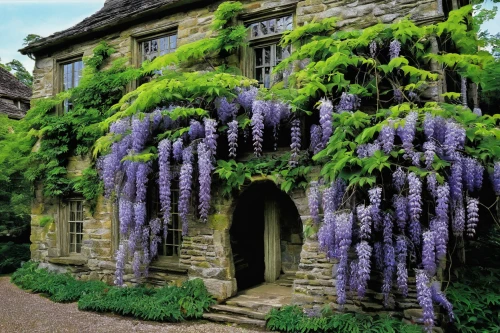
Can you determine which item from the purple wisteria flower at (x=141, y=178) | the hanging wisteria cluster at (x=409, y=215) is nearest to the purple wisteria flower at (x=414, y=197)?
the hanging wisteria cluster at (x=409, y=215)

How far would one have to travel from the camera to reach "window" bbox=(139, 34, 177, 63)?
875 cm

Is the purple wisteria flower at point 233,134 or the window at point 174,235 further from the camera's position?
the window at point 174,235

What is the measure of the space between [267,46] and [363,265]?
14.7 ft

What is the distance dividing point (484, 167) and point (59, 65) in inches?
381

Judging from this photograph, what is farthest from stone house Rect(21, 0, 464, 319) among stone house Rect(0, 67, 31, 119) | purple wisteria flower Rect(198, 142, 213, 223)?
stone house Rect(0, 67, 31, 119)

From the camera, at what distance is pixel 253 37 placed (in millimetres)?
7770

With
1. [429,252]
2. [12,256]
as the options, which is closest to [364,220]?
[429,252]

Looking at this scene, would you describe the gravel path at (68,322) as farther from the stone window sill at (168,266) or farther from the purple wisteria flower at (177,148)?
the purple wisteria flower at (177,148)

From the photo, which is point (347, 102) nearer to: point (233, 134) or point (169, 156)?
point (233, 134)

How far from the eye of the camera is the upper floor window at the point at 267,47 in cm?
748

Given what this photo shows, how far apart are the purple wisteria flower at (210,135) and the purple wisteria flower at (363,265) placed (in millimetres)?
2810

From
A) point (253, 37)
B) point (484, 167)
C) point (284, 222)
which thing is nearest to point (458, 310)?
point (484, 167)

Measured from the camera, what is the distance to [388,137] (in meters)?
5.23

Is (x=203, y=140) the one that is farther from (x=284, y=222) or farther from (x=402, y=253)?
(x=402, y=253)
